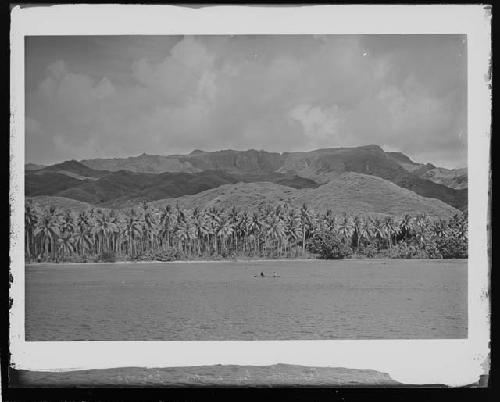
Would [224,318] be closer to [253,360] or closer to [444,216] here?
[253,360]

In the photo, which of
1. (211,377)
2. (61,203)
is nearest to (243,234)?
(211,377)

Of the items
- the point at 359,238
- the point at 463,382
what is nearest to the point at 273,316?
the point at 359,238

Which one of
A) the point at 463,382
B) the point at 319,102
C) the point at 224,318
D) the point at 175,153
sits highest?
the point at 319,102

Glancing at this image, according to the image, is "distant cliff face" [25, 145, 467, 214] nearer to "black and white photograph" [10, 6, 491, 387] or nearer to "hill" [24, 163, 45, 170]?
"black and white photograph" [10, 6, 491, 387]

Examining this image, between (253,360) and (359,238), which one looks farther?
A: (359,238)

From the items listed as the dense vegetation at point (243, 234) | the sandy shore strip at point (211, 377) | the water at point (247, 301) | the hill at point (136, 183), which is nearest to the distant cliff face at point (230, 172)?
the hill at point (136, 183)

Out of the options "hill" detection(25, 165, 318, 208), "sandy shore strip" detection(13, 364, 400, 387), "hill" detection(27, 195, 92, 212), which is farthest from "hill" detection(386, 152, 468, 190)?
"hill" detection(27, 195, 92, 212)

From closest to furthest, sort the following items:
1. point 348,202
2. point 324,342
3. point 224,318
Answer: point 324,342
point 224,318
point 348,202
